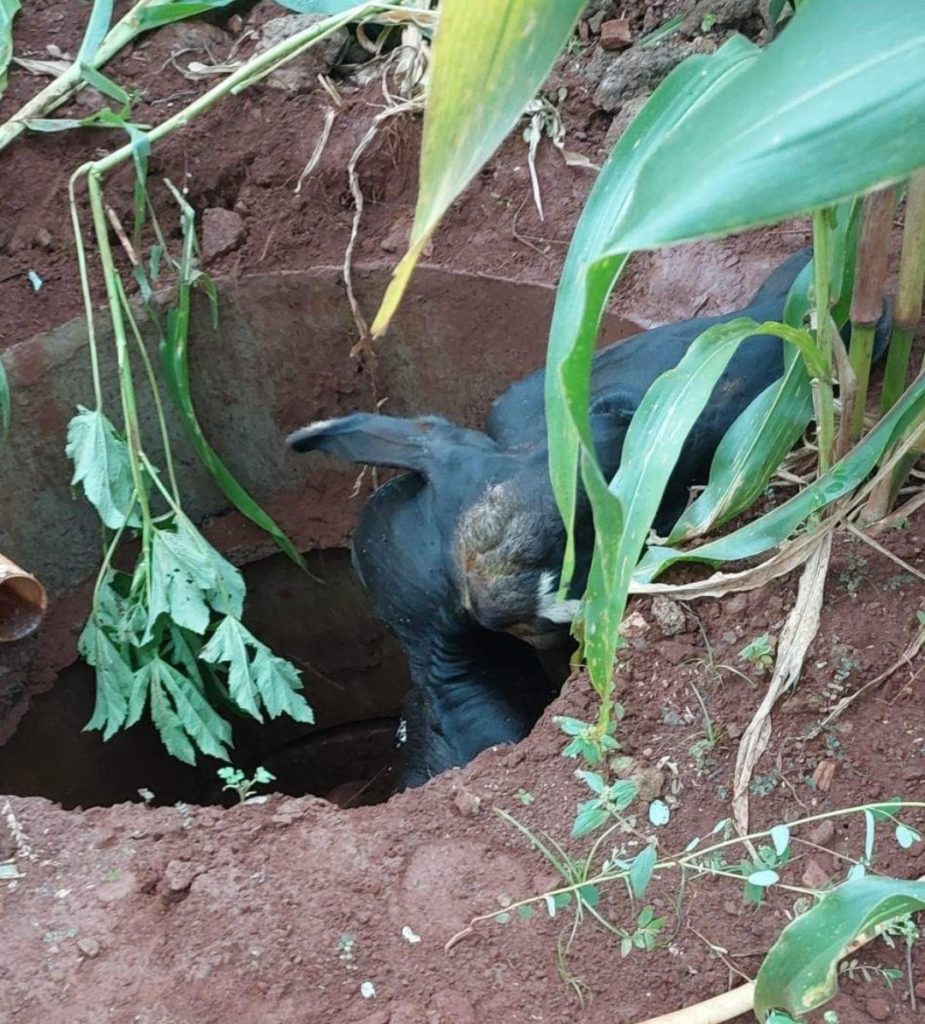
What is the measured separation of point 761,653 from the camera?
1319 mm

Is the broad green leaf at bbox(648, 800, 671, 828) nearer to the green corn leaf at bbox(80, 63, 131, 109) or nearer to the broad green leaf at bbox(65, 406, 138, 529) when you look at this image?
the broad green leaf at bbox(65, 406, 138, 529)

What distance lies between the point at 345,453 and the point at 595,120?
0.84 meters

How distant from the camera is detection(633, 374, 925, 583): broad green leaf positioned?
48.8 inches

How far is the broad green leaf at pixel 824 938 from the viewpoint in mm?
901

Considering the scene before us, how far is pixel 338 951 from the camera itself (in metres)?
1.15

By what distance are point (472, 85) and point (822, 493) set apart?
0.83m

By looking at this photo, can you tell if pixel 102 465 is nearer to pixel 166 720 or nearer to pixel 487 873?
pixel 166 720

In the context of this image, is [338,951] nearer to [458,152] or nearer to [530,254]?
[458,152]

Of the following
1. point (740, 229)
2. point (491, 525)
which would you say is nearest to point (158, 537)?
point (491, 525)

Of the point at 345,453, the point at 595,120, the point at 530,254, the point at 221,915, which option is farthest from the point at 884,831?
the point at 595,120

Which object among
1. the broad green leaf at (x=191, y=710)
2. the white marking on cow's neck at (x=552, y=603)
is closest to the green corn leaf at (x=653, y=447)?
the white marking on cow's neck at (x=552, y=603)

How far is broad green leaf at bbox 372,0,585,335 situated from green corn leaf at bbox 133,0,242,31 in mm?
1795

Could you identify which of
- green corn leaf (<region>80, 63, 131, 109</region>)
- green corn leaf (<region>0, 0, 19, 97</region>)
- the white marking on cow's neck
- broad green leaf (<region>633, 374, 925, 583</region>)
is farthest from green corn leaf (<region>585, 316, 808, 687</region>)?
green corn leaf (<region>0, 0, 19, 97</region>)

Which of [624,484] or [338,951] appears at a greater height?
[624,484]
